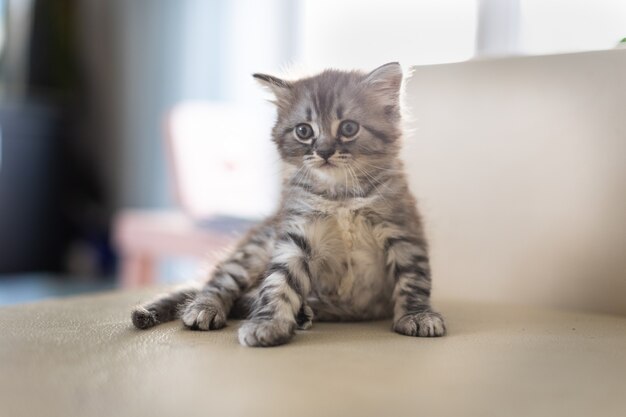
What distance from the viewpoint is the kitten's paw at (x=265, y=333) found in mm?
1027

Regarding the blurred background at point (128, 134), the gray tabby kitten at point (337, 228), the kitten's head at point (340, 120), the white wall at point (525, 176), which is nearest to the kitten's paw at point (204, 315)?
the gray tabby kitten at point (337, 228)

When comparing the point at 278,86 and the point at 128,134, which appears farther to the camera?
the point at 128,134

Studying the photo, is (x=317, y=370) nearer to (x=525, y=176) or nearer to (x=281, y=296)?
(x=281, y=296)

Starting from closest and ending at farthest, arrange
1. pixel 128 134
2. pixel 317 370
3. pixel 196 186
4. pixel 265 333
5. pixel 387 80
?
pixel 317 370 < pixel 265 333 < pixel 387 80 < pixel 196 186 < pixel 128 134

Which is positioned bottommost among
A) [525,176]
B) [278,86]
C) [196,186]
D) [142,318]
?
[142,318]

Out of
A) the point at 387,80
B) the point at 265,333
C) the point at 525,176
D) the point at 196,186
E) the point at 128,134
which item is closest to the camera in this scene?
the point at 265,333

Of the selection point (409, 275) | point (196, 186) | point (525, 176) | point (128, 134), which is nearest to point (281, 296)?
point (409, 275)

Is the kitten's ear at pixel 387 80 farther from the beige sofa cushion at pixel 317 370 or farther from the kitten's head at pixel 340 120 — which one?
the beige sofa cushion at pixel 317 370

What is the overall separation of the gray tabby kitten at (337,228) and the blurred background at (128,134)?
1.08 m

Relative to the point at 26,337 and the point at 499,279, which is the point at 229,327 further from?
the point at 499,279

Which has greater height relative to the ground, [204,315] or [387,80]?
[387,80]

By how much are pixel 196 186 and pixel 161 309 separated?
1.81 metres

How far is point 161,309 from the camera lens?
1.21 m

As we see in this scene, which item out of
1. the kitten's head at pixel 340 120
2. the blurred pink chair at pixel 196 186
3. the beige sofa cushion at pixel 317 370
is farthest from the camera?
the blurred pink chair at pixel 196 186
